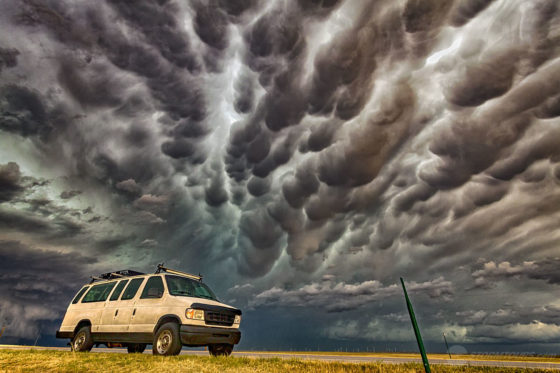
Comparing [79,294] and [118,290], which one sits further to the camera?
[79,294]

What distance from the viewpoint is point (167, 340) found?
31.0 ft

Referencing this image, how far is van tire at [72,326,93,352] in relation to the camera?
11383mm

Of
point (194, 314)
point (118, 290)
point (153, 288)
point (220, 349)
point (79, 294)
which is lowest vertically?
point (220, 349)

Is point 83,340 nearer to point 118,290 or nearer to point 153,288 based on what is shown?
point 118,290

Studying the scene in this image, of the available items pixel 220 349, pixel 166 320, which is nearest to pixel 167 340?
pixel 166 320

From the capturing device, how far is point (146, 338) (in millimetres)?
9836

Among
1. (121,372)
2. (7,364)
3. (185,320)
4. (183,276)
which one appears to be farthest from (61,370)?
(183,276)

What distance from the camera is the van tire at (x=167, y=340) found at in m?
9.12

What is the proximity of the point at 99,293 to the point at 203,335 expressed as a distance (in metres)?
5.51

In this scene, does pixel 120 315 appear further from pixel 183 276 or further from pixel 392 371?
pixel 392 371

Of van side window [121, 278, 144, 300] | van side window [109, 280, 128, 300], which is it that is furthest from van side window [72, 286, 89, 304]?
van side window [121, 278, 144, 300]

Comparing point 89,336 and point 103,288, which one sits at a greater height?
point 103,288

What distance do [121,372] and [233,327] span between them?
14.3ft

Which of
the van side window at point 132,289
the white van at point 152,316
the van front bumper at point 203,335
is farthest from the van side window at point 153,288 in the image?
the van front bumper at point 203,335
